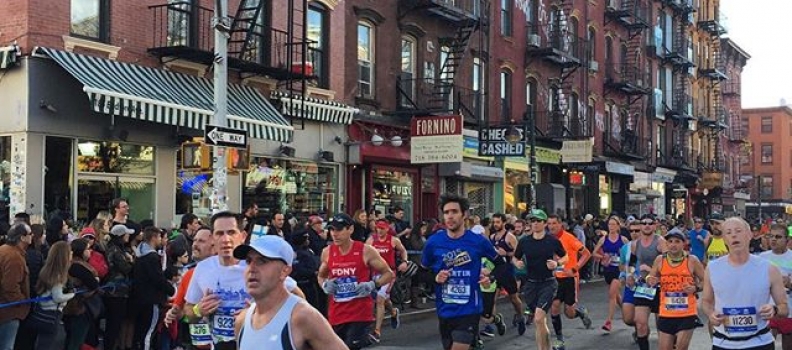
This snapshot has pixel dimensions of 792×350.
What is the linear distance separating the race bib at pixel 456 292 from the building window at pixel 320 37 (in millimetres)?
13199

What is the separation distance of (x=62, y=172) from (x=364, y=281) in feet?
27.2

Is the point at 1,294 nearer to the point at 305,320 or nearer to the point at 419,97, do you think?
the point at 305,320

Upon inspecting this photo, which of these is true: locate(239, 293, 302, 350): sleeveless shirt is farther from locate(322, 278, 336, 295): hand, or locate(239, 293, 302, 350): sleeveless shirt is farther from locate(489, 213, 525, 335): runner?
locate(489, 213, 525, 335): runner

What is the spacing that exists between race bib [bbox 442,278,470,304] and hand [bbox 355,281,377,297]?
72cm

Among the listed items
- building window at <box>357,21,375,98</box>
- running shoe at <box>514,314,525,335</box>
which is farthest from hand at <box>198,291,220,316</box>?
building window at <box>357,21,375,98</box>

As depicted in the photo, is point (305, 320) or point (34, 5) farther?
point (34, 5)

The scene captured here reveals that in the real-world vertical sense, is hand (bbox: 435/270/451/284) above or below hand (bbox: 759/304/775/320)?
above

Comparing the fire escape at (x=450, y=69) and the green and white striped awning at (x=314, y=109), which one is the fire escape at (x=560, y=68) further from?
the green and white striped awning at (x=314, y=109)

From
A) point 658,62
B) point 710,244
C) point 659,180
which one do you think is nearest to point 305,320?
point 710,244

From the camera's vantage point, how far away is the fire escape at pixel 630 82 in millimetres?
38594

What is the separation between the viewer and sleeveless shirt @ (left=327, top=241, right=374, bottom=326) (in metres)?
8.80

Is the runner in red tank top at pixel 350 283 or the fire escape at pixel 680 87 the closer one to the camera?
the runner in red tank top at pixel 350 283

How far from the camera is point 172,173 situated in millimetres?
17062

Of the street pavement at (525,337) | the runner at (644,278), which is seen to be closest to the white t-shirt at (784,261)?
the runner at (644,278)
